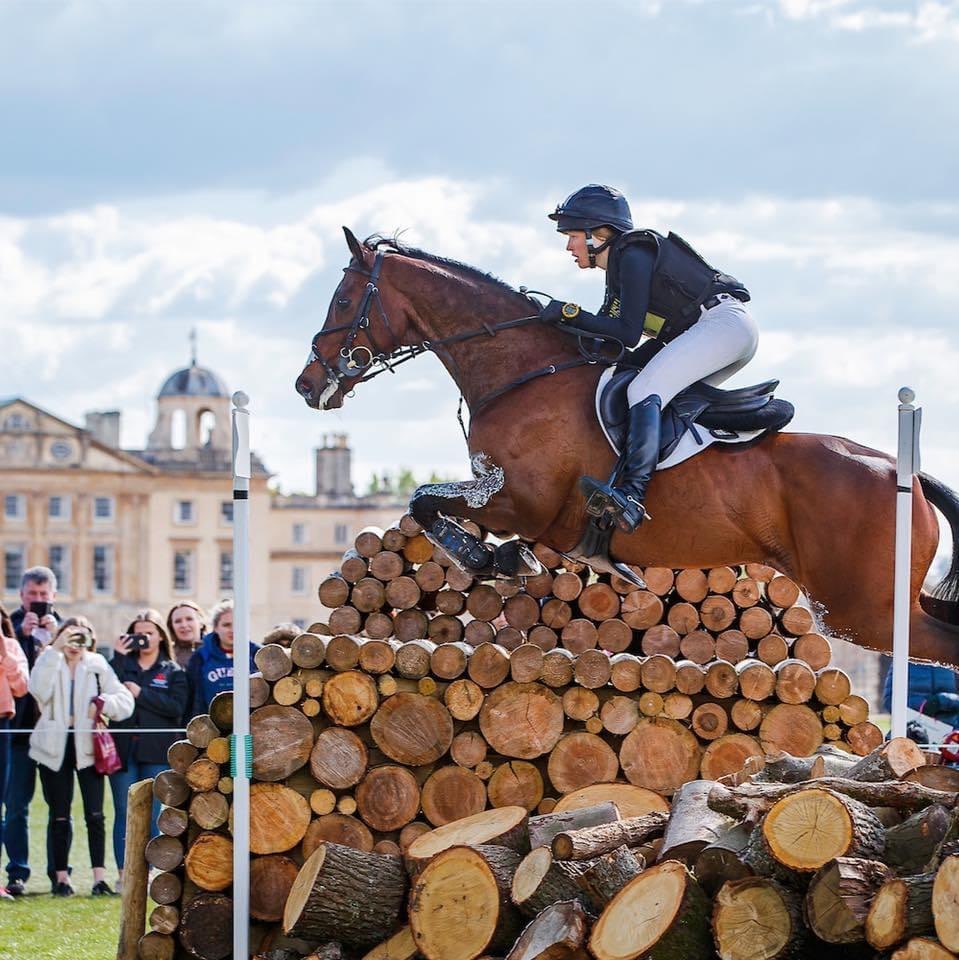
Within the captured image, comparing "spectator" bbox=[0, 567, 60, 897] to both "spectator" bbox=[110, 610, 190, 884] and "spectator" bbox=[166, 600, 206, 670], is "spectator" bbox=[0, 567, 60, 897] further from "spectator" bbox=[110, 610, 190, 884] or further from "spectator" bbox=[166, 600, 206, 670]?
"spectator" bbox=[166, 600, 206, 670]

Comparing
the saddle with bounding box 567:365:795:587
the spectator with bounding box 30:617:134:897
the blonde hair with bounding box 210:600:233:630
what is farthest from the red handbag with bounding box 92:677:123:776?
the saddle with bounding box 567:365:795:587

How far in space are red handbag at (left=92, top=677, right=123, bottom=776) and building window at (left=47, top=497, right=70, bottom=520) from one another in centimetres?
7252

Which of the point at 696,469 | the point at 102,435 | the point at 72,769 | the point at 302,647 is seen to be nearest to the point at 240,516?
the point at 302,647

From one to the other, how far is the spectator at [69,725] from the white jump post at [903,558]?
16.5ft

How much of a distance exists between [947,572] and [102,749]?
5.25 meters

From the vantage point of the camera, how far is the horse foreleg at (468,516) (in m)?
7.61

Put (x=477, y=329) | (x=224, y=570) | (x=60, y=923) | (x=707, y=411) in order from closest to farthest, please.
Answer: (x=707, y=411), (x=477, y=329), (x=60, y=923), (x=224, y=570)

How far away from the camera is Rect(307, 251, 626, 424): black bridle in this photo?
7.82 m

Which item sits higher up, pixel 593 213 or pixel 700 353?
pixel 593 213

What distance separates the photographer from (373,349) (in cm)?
802

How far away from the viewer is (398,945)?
261 inches

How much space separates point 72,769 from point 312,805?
343cm

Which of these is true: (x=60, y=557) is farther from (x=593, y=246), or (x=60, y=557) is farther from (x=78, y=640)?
(x=593, y=246)

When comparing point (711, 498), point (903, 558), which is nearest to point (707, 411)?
point (711, 498)
